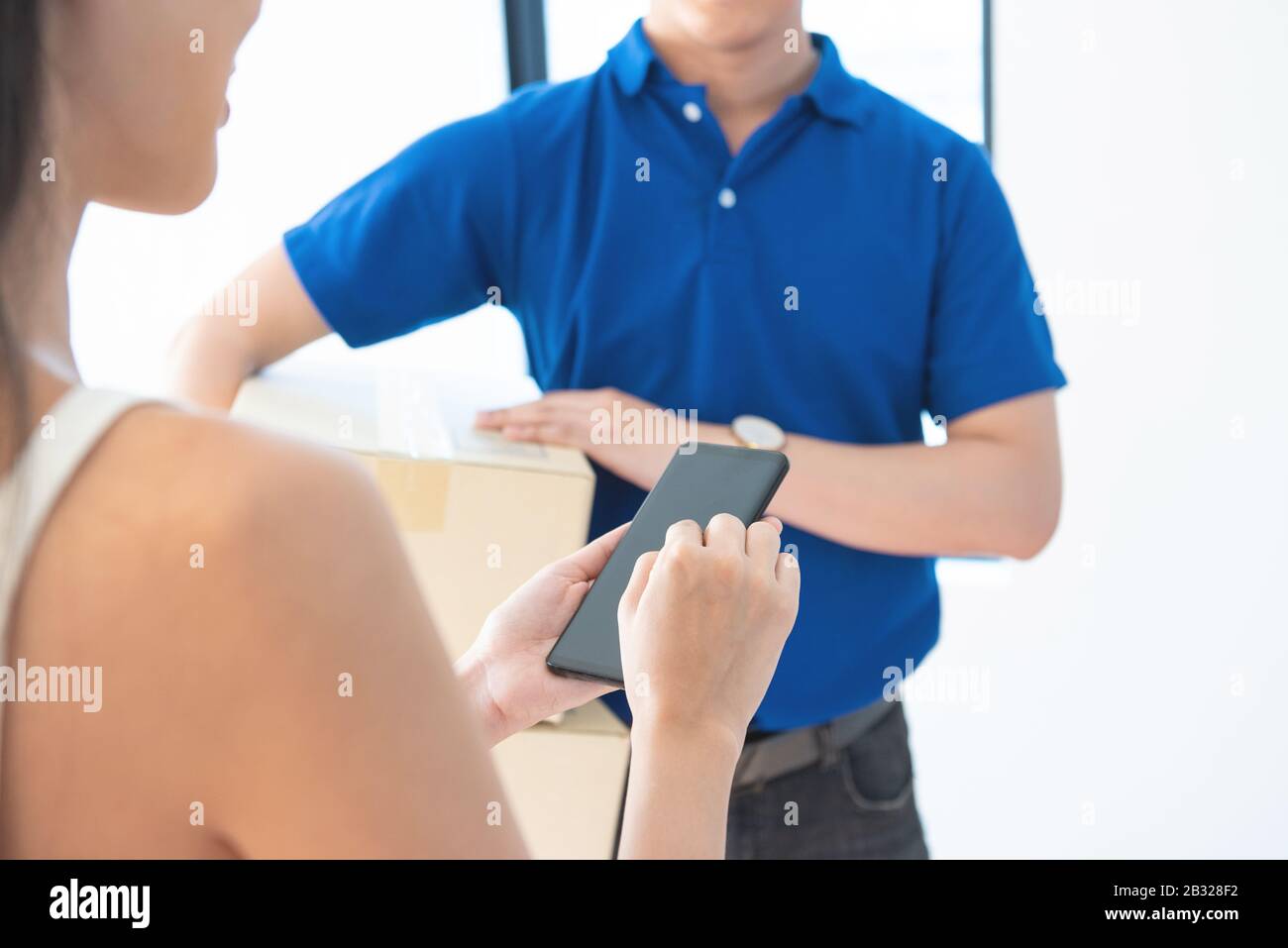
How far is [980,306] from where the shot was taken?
3.95 feet

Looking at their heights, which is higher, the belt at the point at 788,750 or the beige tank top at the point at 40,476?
the beige tank top at the point at 40,476

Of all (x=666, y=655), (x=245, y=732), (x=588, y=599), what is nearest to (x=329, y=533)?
(x=245, y=732)

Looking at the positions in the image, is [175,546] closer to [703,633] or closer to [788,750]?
[703,633]

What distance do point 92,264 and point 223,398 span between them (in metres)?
1.20

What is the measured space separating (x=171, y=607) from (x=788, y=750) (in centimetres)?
88

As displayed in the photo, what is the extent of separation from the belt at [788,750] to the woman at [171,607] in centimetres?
77

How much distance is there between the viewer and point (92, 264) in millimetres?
2178

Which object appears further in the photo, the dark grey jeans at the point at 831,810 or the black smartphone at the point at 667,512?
the dark grey jeans at the point at 831,810

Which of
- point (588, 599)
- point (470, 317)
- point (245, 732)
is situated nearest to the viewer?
point (245, 732)

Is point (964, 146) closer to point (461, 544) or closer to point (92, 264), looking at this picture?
point (461, 544)

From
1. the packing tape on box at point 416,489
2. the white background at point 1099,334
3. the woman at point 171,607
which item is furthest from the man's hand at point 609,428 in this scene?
the white background at point 1099,334

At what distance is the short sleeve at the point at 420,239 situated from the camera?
1212mm

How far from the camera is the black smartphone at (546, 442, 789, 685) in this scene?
737 mm

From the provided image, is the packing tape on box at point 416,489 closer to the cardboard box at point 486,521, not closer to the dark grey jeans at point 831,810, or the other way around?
the cardboard box at point 486,521
